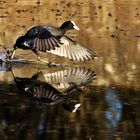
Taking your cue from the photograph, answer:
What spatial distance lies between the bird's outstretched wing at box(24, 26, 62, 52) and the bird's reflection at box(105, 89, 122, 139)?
68.9 inches

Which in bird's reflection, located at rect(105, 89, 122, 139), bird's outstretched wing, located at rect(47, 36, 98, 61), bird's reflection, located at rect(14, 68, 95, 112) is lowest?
bird's reflection, located at rect(105, 89, 122, 139)

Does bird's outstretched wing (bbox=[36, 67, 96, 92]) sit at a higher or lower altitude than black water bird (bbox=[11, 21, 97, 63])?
lower

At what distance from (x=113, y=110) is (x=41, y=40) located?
3424 millimetres

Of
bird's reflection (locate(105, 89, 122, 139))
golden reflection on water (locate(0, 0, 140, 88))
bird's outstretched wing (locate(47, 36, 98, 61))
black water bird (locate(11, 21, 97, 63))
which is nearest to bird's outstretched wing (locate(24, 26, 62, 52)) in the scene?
black water bird (locate(11, 21, 97, 63))

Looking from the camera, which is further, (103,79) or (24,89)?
(103,79)

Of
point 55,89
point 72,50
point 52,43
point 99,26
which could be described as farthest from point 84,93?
point 99,26

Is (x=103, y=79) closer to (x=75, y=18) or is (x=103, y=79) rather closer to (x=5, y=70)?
(x=5, y=70)

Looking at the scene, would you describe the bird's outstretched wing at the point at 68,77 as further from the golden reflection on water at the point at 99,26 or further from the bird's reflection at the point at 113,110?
the bird's reflection at the point at 113,110

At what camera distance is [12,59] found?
15648 millimetres

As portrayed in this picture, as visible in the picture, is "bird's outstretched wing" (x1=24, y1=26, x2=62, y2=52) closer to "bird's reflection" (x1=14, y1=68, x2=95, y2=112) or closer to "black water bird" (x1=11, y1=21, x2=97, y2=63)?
"black water bird" (x1=11, y1=21, x2=97, y2=63)

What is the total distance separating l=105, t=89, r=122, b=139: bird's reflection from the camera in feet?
31.0

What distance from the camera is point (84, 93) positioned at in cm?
1191

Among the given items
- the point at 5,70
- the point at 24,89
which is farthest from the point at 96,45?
the point at 24,89

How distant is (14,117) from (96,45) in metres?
8.80
